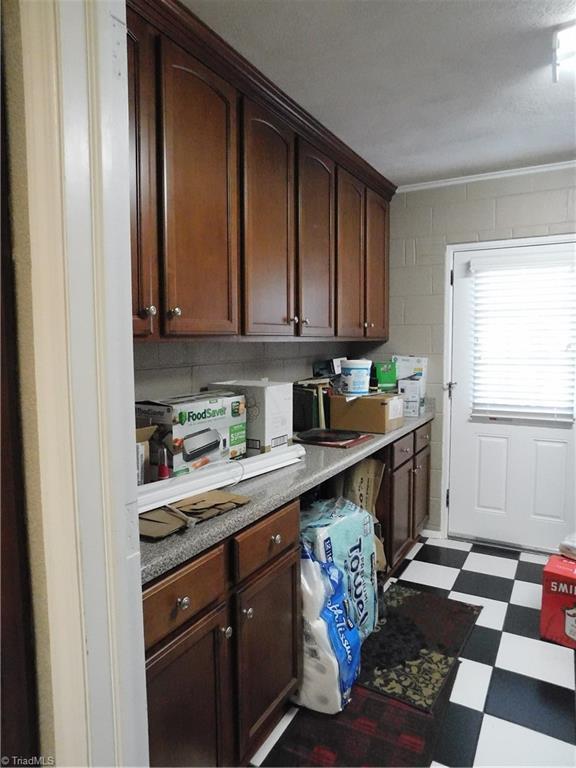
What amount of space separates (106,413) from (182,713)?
0.96 meters

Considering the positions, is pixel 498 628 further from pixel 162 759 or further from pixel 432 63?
pixel 432 63

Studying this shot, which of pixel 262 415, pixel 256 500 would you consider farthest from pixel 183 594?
pixel 262 415

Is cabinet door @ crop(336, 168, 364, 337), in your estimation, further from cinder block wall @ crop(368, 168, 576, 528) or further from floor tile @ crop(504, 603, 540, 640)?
floor tile @ crop(504, 603, 540, 640)

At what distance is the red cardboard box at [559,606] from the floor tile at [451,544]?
1.02 m

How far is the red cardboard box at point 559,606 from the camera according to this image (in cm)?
216

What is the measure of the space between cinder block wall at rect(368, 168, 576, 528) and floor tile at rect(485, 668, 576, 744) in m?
1.52

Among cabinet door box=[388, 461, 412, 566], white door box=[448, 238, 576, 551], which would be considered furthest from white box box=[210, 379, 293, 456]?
white door box=[448, 238, 576, 551]

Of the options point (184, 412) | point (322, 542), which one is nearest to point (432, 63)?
point (184, 412)

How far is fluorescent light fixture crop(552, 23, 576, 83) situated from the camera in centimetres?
164

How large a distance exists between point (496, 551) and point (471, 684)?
1.41 m

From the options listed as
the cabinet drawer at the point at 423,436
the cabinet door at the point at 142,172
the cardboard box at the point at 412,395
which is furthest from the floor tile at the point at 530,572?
the cabinet door at the point at 142,172

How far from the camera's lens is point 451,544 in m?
3.32

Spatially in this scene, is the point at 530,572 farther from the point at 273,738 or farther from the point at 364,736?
the point at 273,738

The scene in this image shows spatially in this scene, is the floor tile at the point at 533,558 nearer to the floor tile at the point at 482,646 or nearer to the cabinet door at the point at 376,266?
the floor tile at the point at 482,646
